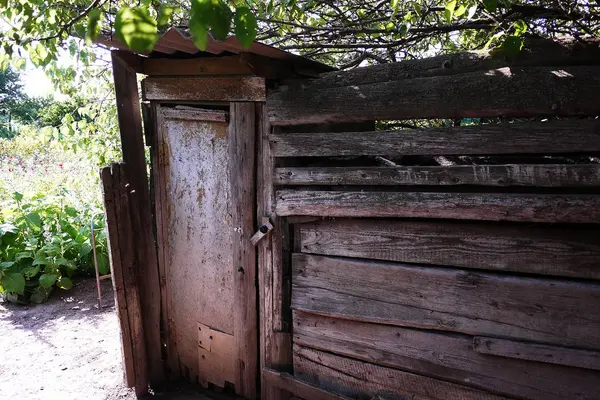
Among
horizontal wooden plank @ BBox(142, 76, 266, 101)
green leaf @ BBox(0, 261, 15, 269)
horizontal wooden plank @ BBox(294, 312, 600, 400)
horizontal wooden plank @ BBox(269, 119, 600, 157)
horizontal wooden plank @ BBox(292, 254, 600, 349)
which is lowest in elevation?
green leaf @ BBox(0, 261, 15, 269)

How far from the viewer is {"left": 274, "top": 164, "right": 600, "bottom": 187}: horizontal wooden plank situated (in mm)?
2234

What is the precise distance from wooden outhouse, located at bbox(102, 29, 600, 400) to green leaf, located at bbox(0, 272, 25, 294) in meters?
2.72

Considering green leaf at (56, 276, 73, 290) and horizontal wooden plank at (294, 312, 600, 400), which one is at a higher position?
horizontal wooden plank at (294, 312, 600, 400)

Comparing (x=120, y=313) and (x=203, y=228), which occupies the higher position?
(x=203, y=228)

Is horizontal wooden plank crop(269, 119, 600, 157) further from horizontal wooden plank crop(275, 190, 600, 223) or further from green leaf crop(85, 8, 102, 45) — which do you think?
green leaf crop(85, 8, 102, 45)

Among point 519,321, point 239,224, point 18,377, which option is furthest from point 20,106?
point 519,321

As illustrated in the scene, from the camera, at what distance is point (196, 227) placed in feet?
12.5

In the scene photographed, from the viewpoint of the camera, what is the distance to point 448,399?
108 inches

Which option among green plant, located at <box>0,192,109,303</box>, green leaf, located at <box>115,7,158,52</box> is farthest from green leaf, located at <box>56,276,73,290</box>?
green leaf, located at <box>115,7,158,52</box>

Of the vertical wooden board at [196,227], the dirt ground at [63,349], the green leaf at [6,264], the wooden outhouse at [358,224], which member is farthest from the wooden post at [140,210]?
the green leaf at [6,264]

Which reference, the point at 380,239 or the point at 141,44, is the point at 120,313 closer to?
the point at 380,239

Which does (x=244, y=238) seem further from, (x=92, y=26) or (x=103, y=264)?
(x=103, y=264)

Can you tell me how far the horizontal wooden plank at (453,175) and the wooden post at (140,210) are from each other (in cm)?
134

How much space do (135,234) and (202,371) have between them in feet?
4.11
